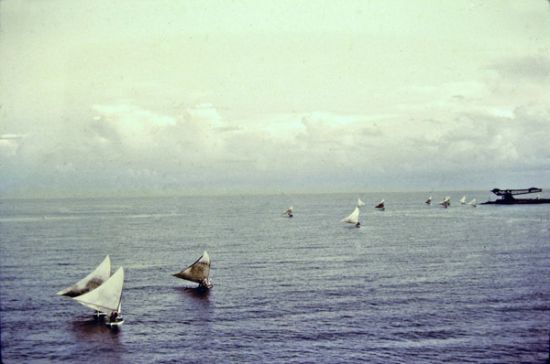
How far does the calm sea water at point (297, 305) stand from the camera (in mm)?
59406

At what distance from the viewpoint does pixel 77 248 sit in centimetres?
13762

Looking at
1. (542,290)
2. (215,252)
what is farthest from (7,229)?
(542,290)

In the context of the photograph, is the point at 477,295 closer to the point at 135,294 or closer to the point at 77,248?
the point at 135,294

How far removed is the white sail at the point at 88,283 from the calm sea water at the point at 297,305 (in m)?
1.97

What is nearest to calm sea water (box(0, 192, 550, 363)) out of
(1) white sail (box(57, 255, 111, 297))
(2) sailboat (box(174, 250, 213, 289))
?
(1) white sail (box(57, 255, 111, 297))

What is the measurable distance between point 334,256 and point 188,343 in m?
62.9

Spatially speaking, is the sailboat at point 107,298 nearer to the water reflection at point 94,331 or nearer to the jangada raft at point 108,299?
the jangada raft at point 108,299

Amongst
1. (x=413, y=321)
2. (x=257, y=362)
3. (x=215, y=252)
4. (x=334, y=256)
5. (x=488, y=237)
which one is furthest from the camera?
(x=488, y=237)

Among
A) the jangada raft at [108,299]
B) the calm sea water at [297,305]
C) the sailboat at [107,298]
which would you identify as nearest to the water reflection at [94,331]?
the calm sea water at [297,305]

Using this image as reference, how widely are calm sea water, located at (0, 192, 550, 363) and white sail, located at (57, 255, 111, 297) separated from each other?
6.45 feet

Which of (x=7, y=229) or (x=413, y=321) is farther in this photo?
(x=7, y=229)

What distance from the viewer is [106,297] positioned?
7144 cm

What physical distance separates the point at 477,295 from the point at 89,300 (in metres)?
53.8

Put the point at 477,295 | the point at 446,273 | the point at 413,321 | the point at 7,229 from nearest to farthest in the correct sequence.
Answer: the point at 413,321 → the point at 477,295 → the point at 446,273 → the point at 7,229
